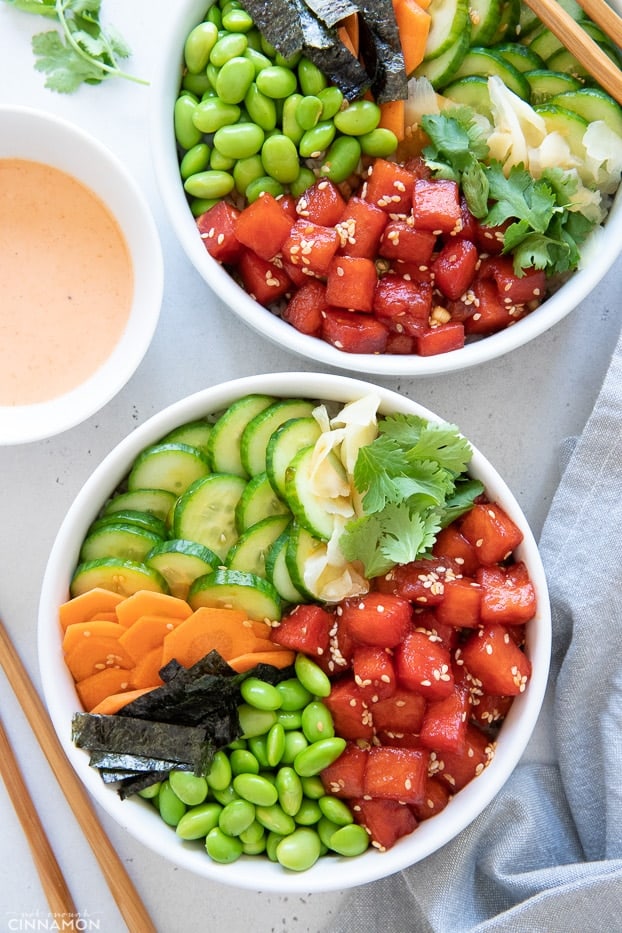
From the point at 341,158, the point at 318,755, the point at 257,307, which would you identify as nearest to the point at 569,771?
the point at 318,755

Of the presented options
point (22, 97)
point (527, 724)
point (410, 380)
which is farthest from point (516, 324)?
point (22, 97)

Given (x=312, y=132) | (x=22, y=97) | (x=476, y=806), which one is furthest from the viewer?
(x=22, y=97)

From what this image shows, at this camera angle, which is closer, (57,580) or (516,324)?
→ (57,580)

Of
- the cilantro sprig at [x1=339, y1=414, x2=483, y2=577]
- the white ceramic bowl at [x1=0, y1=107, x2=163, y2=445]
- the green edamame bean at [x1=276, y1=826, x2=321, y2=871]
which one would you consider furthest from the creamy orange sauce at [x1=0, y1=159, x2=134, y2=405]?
the green edamame bean at [x1=276, y1=826, x2=321, y2=871]

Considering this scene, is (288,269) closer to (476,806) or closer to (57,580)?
(57,580)

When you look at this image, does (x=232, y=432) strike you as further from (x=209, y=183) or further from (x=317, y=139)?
(x=317, y=139)

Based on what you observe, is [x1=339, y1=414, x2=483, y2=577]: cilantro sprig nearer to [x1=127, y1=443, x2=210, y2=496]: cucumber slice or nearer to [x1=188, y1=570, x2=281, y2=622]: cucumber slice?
[x1=188, y1=570, x2=281, y2=622]: cucumber slice
